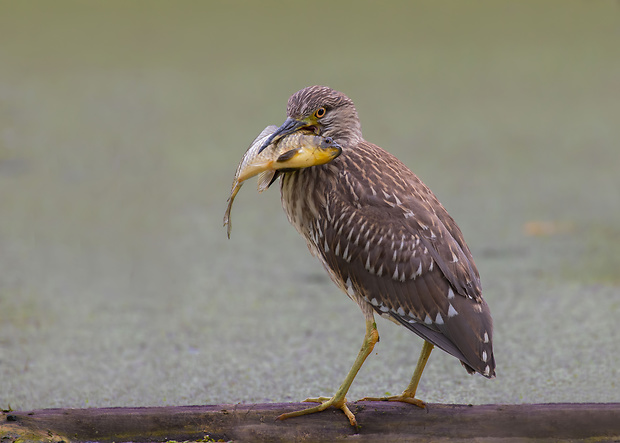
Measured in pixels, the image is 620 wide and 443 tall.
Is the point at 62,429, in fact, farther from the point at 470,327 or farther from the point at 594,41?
the point at 594,41

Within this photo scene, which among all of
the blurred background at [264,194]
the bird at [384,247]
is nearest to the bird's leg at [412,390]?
the bird at [384,247]

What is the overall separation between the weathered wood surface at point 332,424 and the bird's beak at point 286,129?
62 cm

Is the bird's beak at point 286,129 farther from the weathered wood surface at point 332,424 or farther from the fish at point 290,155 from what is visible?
the weathered wood surface at point 332,424

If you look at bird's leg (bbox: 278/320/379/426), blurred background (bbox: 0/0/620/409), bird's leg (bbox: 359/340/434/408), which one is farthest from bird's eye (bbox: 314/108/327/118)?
blurred background (bbox: 0/0/620/409)

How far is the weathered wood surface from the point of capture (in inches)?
69.4

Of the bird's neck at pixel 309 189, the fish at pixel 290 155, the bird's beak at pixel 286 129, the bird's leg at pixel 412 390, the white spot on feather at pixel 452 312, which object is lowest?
the bird's leg at pixel 412 390

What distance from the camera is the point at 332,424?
1.82 metres

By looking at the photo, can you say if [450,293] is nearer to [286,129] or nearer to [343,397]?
[343,397]

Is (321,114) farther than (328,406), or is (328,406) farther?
(321,114)

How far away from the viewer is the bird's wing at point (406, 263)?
6.05 feet

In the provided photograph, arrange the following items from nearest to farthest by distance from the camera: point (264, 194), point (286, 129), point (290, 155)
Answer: point (290, 155) < point (286, 129) < point (264, 194)

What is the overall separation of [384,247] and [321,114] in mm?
374

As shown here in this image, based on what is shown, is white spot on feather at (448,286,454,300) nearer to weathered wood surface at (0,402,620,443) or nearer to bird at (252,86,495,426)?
A: bird at (252,86,495,426)

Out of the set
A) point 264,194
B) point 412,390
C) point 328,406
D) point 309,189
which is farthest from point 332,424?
point 264,194
